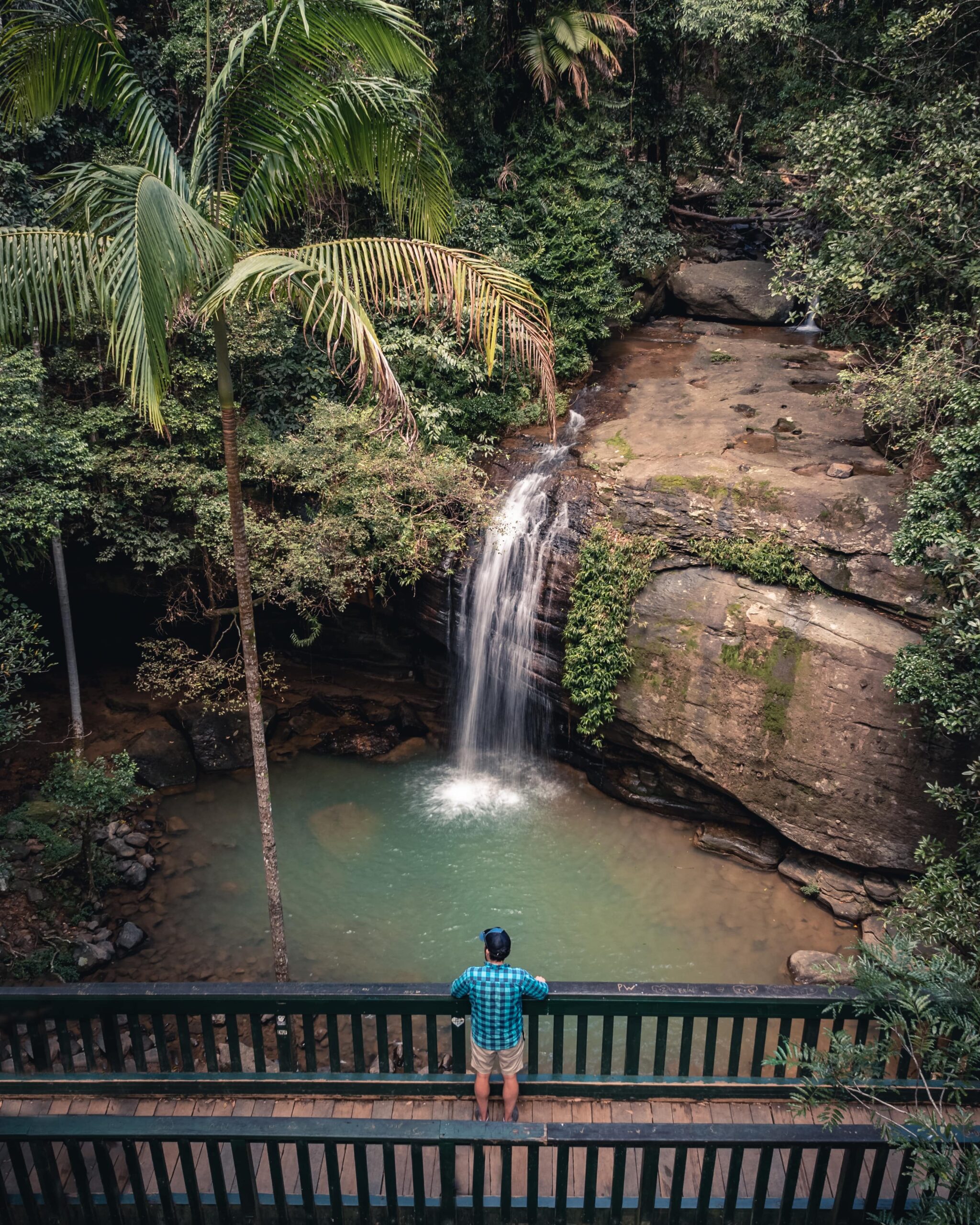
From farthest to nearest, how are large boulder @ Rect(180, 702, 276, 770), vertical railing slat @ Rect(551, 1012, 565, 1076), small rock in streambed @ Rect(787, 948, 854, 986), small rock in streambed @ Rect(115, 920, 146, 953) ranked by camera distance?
large boulder @ Rect(180, 702, 276, 770) → small rock in streambed @ Rect(115, 920, 146, 953) → small rock in streambed @ Rect(787, 948, 854, 986) → vertical railing slat @ Rect(551, 1012, 565, 1076)

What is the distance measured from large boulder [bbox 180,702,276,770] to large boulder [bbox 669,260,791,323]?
11805mm

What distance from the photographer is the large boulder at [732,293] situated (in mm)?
16406

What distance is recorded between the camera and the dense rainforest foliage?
8438 mm

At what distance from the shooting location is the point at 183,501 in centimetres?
1003

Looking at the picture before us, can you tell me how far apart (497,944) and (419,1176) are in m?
1.20

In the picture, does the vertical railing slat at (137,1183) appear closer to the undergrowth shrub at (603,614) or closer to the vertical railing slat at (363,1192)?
the vertical railing slat at (363,1192)

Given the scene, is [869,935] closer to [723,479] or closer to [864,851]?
[864,851]

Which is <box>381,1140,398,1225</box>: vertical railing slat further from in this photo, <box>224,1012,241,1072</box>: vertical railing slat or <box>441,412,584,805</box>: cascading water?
<box>441,412,584,805</box>: cascading water

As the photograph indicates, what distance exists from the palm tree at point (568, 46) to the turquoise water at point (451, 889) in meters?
11.1

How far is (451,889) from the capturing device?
987 cm

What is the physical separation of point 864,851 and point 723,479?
15.4 ft

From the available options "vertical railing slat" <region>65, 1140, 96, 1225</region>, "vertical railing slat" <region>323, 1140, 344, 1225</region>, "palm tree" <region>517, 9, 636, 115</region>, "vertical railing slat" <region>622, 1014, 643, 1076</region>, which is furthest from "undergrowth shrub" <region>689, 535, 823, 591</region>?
"palm tree" <region>517, 9, 636, 115</region>

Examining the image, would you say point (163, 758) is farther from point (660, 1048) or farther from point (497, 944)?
point (660, 1048)

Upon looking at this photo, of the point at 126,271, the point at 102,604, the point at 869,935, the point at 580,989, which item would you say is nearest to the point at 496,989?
the point at 580,989
